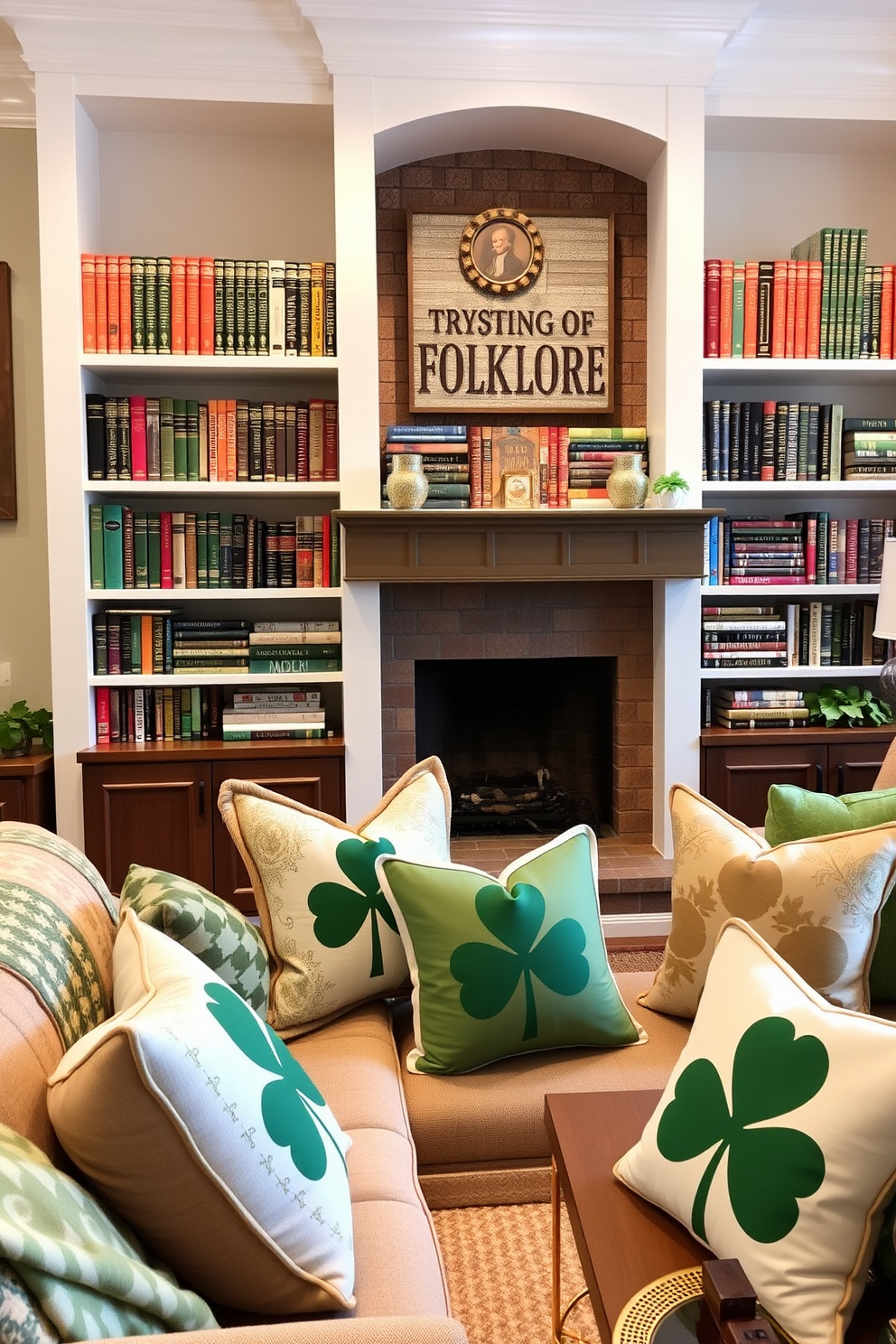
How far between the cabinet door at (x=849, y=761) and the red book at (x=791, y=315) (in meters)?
1.40

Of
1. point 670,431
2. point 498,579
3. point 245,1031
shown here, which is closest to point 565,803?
point 498,579

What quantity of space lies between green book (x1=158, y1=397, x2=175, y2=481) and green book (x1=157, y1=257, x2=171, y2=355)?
0.59 ft

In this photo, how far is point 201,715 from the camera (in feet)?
11.9

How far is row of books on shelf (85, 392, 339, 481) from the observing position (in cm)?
351

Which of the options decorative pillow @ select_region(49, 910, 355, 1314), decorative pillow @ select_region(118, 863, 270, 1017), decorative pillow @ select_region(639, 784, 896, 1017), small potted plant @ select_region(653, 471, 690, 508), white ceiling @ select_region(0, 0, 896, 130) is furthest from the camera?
small potted plant @ select_region(653, 471, 690, 508)

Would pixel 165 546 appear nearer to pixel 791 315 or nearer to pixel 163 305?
pixel 163 305

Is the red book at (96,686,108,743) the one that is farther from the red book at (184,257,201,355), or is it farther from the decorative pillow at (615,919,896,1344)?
the decorative pillow at (615,919,896,1344)

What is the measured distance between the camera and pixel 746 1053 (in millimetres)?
1166

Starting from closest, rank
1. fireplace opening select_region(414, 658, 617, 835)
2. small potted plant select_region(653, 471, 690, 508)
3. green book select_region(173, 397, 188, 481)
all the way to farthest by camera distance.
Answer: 1. small potted plant select_region(653, 471, 690, 508)
2. green book select_region(173, 397, 188, 481)
3. fireplace opening select_region(414, 658, 617, 835)

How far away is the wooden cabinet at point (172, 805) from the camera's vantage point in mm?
3387

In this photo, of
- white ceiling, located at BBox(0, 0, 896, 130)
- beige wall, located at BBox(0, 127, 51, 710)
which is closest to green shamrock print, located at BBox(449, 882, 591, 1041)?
beige wall, located at BBox(0, 127, 51, 710)

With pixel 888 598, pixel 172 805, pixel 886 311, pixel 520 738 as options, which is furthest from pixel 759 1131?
pixel 886 311

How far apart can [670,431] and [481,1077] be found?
242 centimetres

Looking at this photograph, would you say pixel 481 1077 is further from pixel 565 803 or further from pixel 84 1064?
pixel 565 803
